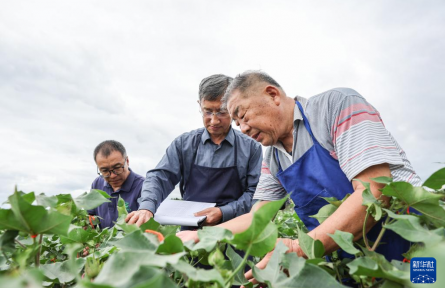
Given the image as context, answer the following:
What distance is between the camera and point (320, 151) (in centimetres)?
147

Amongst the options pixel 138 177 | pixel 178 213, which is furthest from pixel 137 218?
pixel 138 177

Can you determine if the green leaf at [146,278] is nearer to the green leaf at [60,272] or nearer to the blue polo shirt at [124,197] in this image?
the green leaf at [60,272]

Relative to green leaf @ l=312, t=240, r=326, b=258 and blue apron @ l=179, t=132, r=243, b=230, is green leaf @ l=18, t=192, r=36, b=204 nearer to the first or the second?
green leaf @ l=312, t=240, r=326, b=258

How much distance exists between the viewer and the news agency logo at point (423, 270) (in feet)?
1.87

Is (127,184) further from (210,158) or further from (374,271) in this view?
(374,271)

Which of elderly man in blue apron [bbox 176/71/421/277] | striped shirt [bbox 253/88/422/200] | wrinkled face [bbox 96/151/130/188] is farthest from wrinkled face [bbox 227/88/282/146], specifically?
wrinkled face [bbox 96/151/130/188]

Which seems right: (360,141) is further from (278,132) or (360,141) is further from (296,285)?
(296,285)

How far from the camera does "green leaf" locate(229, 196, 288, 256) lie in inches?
22.5

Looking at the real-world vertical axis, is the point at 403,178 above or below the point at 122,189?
above

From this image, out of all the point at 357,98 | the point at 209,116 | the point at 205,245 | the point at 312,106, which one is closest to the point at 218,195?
the point at 209,116

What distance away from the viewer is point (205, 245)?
0.62 metres

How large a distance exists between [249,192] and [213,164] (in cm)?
39

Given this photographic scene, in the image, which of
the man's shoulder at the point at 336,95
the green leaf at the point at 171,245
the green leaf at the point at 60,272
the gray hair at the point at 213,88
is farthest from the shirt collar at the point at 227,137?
the green leaf at the point at 171,245

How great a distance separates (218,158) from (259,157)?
36 cm
